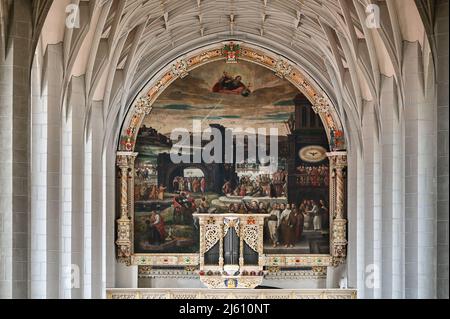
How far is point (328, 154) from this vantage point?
44156 millimetres

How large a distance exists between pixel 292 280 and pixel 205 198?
4.70 m

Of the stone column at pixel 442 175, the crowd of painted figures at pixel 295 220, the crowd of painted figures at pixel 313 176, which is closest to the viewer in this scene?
the stone column at pixel 442 175

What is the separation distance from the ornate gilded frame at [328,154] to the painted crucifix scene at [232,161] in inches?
11.3

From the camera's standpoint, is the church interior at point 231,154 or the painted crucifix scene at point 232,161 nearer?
the church interior at point 231,154

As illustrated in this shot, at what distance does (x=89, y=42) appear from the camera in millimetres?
33562

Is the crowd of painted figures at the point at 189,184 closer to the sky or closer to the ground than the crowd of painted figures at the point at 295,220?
closer to the sky

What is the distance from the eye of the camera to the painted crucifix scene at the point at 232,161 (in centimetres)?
4434

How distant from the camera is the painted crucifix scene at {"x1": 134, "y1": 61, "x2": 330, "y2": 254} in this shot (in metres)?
44.3

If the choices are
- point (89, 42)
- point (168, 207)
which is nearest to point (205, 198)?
point (168, 207)

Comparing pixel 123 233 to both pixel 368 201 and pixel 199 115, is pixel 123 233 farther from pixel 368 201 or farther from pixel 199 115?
pixel 368 201

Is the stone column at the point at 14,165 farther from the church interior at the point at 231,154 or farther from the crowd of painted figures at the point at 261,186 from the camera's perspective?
the crowd of painted figures at the point at 261,186

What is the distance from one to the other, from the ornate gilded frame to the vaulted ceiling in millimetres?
368

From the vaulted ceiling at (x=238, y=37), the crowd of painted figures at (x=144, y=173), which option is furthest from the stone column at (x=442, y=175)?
the crowd of painted figures at (x=144, y=173)

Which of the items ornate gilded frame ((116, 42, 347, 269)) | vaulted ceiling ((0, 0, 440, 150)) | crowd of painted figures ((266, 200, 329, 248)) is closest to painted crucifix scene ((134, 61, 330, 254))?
crowd of painted figures ((266, 200, 329, 248))
